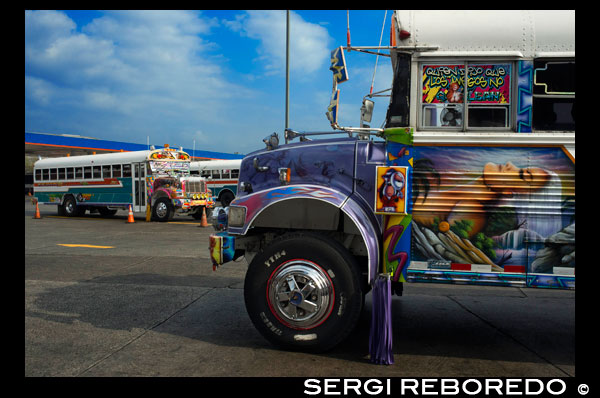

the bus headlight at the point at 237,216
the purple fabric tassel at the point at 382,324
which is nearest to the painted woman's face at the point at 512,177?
the purple fabric tassel at the point at 382,324

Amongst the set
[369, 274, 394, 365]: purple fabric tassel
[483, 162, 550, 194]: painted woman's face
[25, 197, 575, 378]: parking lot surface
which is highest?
[483, 162, 550, 194]: painted woman's face

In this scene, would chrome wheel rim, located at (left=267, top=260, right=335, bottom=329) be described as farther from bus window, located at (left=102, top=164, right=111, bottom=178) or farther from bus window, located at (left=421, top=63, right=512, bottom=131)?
bus window, located at (left=102, top=164, right=111, bottom=178)

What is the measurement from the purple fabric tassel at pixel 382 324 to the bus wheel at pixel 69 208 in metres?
21.7

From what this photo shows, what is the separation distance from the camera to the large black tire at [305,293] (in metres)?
3.88

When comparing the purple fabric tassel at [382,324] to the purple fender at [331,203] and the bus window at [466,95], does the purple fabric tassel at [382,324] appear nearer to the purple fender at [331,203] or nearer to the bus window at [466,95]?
the purple fender at [331,203]

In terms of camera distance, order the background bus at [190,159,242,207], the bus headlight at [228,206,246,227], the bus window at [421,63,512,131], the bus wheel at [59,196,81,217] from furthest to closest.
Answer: the background bus at [190,159,242,207], the bus wheel at [59,196,81,217], the bus headlight at [228,206,246,227], the bus window at [421,63,512,131]

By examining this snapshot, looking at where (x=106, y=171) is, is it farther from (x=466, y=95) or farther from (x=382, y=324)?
(x=466, y=95)

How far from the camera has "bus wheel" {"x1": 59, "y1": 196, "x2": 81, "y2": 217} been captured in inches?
882

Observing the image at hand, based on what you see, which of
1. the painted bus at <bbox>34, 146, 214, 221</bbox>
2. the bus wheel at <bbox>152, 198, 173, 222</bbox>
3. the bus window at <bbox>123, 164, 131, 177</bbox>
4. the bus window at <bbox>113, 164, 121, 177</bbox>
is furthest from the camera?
the bus window at <bbox>113, 164, 121, 177</bbox>

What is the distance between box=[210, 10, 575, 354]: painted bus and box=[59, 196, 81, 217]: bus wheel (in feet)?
69.0

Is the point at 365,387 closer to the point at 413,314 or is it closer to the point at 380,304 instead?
the point at 380,304

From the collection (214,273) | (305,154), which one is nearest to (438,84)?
(305,154)

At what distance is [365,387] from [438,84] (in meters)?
2.49

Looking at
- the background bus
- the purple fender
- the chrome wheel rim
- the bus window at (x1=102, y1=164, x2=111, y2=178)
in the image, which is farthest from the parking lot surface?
the background bus
